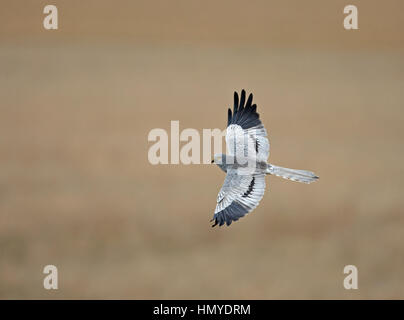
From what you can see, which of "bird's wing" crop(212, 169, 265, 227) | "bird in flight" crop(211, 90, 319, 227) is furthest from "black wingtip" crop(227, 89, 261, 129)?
"bird's wing" crop(212, 169, 265, 227)

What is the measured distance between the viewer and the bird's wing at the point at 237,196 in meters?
5.99

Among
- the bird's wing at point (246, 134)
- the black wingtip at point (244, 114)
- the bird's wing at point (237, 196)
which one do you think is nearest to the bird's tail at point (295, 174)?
the bird's wing at point (237, 196)

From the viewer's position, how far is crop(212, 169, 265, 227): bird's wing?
599cm

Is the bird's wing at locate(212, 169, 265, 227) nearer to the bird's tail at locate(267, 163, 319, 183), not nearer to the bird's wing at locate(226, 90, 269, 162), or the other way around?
the bird's tail at locate(267, 163, 319, 183)

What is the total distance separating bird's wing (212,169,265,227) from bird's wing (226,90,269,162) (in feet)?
0.85

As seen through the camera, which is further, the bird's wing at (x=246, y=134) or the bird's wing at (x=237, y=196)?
the bird's wing at (x=246, y=134)

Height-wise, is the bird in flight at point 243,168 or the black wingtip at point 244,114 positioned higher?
the black wingtip at point 244,114

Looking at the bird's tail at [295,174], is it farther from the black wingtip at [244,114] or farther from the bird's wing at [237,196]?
the black wingtip at [244,114]

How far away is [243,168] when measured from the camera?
20.5 feet

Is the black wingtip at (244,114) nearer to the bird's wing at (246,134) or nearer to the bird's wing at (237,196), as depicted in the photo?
the bird's wing at (246,134)

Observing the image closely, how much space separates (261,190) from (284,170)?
266mm

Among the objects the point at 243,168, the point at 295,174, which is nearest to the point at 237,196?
the point at 243,168

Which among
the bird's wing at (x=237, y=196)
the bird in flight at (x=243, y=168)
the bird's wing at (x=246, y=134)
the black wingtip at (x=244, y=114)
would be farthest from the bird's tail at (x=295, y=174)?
the black wingtip at (x=244, y=114)

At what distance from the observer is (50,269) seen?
1092 cm
